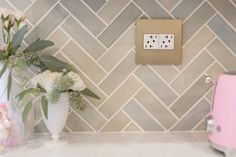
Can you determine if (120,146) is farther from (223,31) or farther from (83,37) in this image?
(223,31)

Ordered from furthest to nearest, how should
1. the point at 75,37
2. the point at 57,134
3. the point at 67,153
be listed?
1. the point at 75,37
2. the point at 57,134
3. the point at 67,153

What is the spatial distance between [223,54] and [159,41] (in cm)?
27

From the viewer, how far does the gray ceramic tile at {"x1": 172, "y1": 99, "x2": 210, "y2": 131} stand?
4.60 ft

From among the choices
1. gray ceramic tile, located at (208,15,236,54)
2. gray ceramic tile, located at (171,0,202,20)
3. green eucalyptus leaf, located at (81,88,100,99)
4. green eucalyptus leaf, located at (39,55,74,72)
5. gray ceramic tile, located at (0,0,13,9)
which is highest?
gray ceramic tile, located at (171,0,202,20)

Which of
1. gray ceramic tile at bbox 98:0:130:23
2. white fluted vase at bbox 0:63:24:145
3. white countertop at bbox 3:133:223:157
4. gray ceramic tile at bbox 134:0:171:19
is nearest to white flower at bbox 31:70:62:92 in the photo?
white fluted vase at bbox 0:63:24:145

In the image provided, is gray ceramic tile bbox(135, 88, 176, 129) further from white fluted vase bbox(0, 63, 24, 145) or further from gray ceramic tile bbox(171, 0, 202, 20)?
white fluted vase bbox(0, 63, 24, 145)

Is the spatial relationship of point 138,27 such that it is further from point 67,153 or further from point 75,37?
point 67,153

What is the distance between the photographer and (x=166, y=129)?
1.41 m

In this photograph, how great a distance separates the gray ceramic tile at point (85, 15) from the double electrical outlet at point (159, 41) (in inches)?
7.3

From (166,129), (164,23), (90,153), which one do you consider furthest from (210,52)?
(90,153)

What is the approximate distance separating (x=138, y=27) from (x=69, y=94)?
14.8 inches

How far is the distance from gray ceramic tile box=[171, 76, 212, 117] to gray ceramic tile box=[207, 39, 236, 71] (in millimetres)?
110

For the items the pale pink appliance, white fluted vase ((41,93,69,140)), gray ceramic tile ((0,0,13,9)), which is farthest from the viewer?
gray ceramic tile ((0,0,13,9))

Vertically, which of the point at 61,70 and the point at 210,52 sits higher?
the point at 210,52
